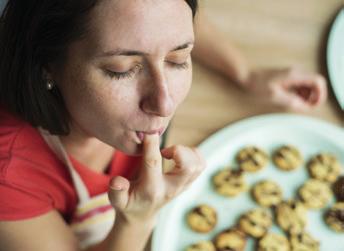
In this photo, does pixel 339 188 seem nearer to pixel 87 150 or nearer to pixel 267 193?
pixel 267 193

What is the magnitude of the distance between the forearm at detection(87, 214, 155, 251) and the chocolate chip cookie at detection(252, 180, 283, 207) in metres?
0.26

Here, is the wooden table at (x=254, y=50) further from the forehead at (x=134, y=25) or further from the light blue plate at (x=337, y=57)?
the forehead at (x=134, y=25)

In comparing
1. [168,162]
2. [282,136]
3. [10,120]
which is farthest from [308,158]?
[10,120]

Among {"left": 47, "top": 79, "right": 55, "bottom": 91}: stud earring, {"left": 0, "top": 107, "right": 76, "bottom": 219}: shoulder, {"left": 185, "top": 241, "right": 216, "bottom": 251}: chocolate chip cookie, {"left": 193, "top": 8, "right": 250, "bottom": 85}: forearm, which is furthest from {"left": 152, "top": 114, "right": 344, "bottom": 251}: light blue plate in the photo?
{"left": 47, "top": 79, "right": 55, "bottom": 91}: stud earring

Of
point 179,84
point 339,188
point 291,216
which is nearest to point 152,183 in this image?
point 179,84

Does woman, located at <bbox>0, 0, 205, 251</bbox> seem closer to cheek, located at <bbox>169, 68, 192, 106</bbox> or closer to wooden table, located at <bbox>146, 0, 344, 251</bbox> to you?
cheek, located at <bbox>169, 68, 192, 106</bbox>

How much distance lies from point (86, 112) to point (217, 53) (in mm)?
455

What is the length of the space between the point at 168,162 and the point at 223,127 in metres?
0.15

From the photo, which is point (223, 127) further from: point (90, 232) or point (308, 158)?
point (90, 232)

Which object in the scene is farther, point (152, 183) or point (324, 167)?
point (324, 167)

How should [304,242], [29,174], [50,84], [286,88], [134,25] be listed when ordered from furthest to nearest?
[286,88] → [304,242] → [29,174] → [50,84] → [134,25]

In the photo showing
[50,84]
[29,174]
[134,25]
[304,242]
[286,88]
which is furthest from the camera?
[286,88]

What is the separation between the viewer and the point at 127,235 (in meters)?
0.74

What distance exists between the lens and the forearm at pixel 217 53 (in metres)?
0.98
